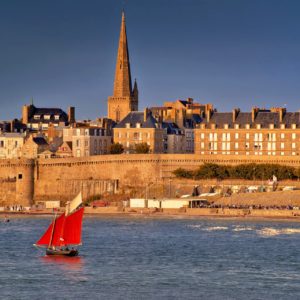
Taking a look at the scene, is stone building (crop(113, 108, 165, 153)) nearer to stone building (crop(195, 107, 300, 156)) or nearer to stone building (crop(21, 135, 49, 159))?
stone building (crop(195, 107, 300, 156))

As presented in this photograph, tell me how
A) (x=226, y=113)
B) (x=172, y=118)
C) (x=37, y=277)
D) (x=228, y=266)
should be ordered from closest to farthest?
(x=37, y=277) < (x=228, y=266) < (x=226, y=113) < (x=172, y=118)

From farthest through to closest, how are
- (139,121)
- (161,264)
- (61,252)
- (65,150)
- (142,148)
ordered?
(65,150) < (139,121) < (142,148) < (61,252) < (161,264)

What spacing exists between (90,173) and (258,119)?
44.8 ft

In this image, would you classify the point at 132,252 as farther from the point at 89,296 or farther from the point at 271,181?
the point at 271,181

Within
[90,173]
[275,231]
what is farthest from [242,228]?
[90,173]

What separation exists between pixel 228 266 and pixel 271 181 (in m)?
35.6

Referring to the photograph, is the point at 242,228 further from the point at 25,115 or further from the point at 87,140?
the point at 25,115

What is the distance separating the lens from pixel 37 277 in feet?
165

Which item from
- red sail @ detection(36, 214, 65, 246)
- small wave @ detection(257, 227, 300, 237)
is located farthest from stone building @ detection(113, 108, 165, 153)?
red sail @ detection(36, 214, 65, 246)

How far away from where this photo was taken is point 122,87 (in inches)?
4751

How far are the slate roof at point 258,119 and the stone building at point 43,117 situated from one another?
21282mm

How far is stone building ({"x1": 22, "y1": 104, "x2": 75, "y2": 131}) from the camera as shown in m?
117

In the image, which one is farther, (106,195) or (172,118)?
(172,118)

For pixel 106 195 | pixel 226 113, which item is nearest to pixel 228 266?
pixel 106 195
